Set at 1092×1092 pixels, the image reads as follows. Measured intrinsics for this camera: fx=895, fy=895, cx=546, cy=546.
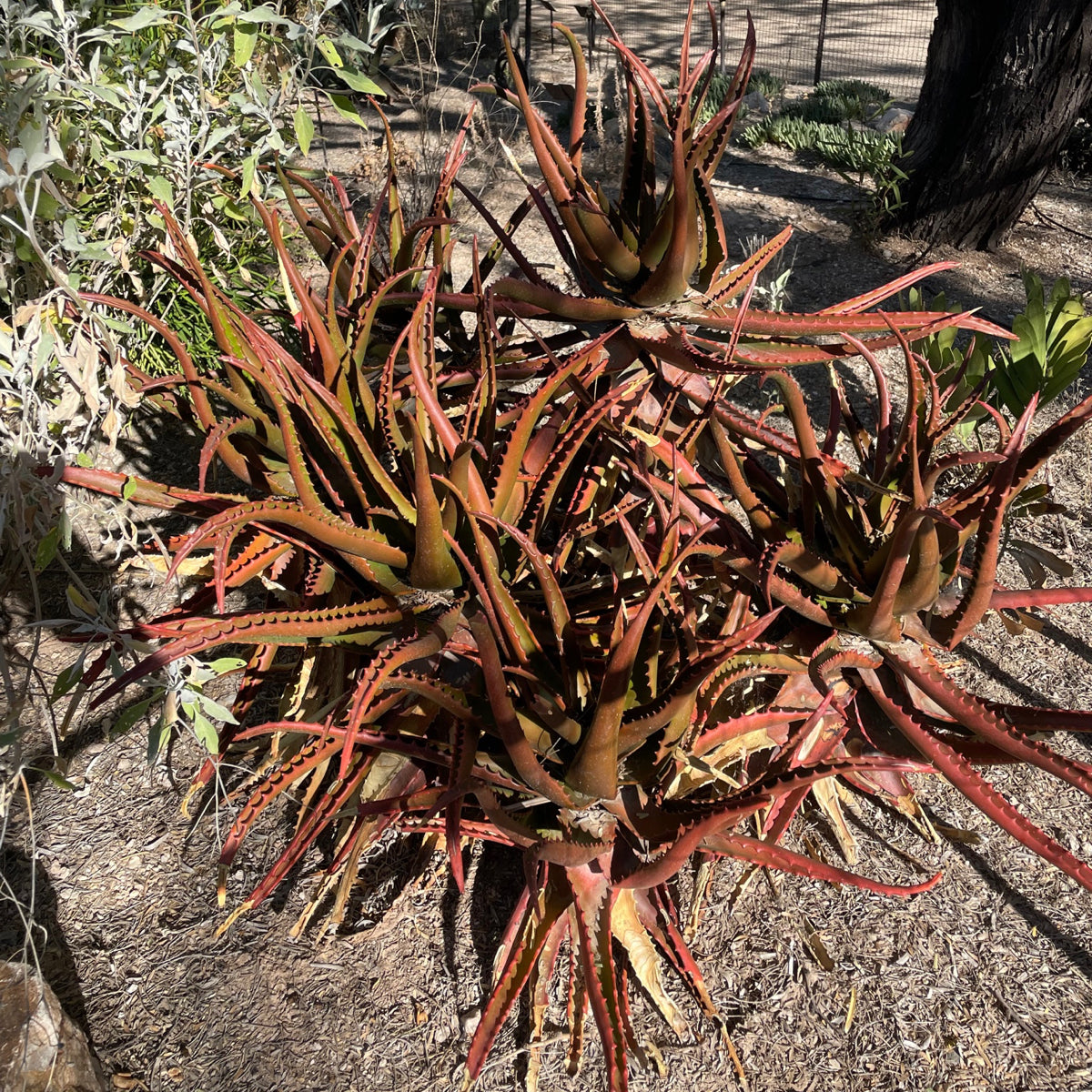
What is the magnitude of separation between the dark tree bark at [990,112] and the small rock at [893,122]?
7.36 feet

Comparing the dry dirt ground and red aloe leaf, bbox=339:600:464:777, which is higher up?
red aloe leaf, bbox=339:600:464:777

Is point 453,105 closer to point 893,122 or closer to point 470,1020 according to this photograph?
point 893,122

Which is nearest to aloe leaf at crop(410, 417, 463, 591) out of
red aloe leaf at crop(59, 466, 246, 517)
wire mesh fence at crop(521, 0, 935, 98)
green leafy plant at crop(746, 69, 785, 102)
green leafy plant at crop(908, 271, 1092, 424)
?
red aloe leaf at crop(59, 466, 246, 517)

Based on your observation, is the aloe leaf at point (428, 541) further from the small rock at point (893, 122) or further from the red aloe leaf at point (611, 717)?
the small rock at point (893, 122)

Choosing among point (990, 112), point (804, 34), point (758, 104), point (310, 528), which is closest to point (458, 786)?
point (310, 528)

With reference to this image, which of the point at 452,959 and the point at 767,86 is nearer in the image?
the point at 452,959

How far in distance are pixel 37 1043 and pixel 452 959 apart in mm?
639

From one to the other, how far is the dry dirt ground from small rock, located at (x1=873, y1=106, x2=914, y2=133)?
5425 mm

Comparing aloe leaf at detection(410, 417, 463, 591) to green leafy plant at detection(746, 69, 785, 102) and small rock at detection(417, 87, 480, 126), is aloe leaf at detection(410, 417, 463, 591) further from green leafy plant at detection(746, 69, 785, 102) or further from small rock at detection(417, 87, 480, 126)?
green leafy plant at detection(746, 69, 785, 102)

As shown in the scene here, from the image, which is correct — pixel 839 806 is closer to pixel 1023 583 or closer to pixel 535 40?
pixel 1023 583

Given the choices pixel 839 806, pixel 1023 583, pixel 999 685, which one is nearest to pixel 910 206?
pixel 1023 583

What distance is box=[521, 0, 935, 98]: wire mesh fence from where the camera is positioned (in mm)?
8562

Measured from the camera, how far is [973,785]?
1.31 meters

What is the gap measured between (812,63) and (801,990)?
31.3 feet
